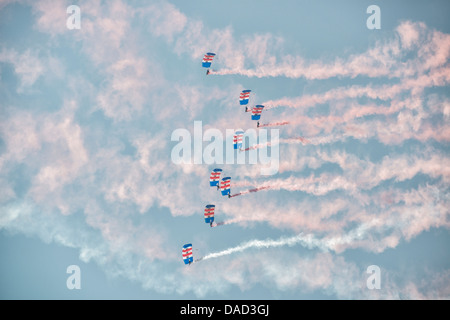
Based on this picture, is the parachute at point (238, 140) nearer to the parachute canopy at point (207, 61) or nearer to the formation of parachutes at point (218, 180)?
the formation of parachutes at point (218, 180)

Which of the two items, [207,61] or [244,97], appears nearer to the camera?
[244,97]

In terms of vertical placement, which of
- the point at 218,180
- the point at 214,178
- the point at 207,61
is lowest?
the point at 218,180

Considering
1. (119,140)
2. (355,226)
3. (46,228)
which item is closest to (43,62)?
(119,140)

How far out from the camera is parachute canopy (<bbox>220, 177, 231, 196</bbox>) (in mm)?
69812

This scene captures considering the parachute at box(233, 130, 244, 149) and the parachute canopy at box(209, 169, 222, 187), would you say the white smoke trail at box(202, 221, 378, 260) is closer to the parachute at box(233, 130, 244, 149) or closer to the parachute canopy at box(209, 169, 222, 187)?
the parachute canopy at box(209, 169, 222, 187)

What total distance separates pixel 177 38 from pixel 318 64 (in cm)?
1692

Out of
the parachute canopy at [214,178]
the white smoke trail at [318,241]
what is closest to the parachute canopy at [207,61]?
the parachute canopy at [214,178]

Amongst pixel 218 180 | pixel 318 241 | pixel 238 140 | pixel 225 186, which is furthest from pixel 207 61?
pixel 318 241

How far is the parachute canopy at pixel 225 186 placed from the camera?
69812 millimetres

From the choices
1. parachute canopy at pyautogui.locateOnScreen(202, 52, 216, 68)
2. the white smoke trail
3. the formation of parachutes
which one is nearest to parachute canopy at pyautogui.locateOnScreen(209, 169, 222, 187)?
the formation of parachutes

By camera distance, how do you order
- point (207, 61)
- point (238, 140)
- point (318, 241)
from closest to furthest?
point (238, 140)
point (207, 61)
point (318, 241)

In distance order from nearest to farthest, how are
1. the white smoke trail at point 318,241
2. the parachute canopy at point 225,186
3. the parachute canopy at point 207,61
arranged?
the parachute canopy at point 225,186 < the parachute canopy at point 207,61 < the white smoke trail at point 318,241

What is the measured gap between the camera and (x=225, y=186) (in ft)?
230

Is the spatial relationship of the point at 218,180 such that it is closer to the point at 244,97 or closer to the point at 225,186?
the point at 225,186
